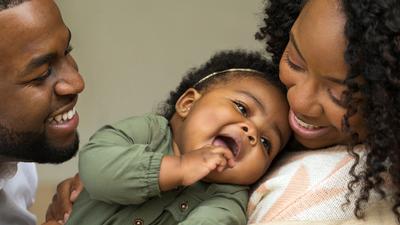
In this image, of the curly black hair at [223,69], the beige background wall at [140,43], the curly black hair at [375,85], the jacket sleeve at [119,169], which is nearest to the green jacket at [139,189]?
the jacket sleeve at [119,169]

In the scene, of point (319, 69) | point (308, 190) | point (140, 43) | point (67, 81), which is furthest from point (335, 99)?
point (140, 43)

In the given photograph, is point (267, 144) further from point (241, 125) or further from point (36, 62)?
point (36, 62)

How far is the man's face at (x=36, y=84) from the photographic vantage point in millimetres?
1116

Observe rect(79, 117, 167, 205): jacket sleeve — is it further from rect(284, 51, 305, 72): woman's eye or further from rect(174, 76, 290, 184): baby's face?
rect(284, 51, 305, 72): woman's eye

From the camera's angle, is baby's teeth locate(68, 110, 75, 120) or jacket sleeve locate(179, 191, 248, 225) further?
baby's teeth locate(68, 110, 75, 120)

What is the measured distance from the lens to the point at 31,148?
1.22m

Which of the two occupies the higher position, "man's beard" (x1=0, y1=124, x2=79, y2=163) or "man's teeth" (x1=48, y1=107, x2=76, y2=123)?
"man's teeth" (x1=48, y1=107, x2=76, y2=123)

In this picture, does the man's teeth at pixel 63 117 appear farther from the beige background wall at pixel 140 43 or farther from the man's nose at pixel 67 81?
the beige background wall at pixel 140 43

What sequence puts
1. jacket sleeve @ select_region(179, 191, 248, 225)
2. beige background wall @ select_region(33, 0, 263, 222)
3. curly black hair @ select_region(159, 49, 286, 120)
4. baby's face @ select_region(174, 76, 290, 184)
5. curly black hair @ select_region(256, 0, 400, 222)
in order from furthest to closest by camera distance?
beige background wall @ select_region(33, 0, 263, 222) < curly black hair @ select_region(159, 49, 286, 120) < baby's face @ select_region(174, 76, 290, 184) < jacket sleeve @ select_region(179, 191, 248, 225) < curly black hair @ select_region(256, 0, 400, 222)

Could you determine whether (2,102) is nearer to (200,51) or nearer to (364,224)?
(364,224)

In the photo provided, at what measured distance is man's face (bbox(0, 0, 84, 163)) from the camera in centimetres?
112

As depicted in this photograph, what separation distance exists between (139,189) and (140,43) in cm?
136

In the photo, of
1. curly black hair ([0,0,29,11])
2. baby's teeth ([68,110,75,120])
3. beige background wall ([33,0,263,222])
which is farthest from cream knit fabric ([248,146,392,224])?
beige background wall ([33,0,263,222])

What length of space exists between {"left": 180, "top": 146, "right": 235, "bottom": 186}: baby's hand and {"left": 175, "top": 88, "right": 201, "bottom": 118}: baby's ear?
171 millimetres
